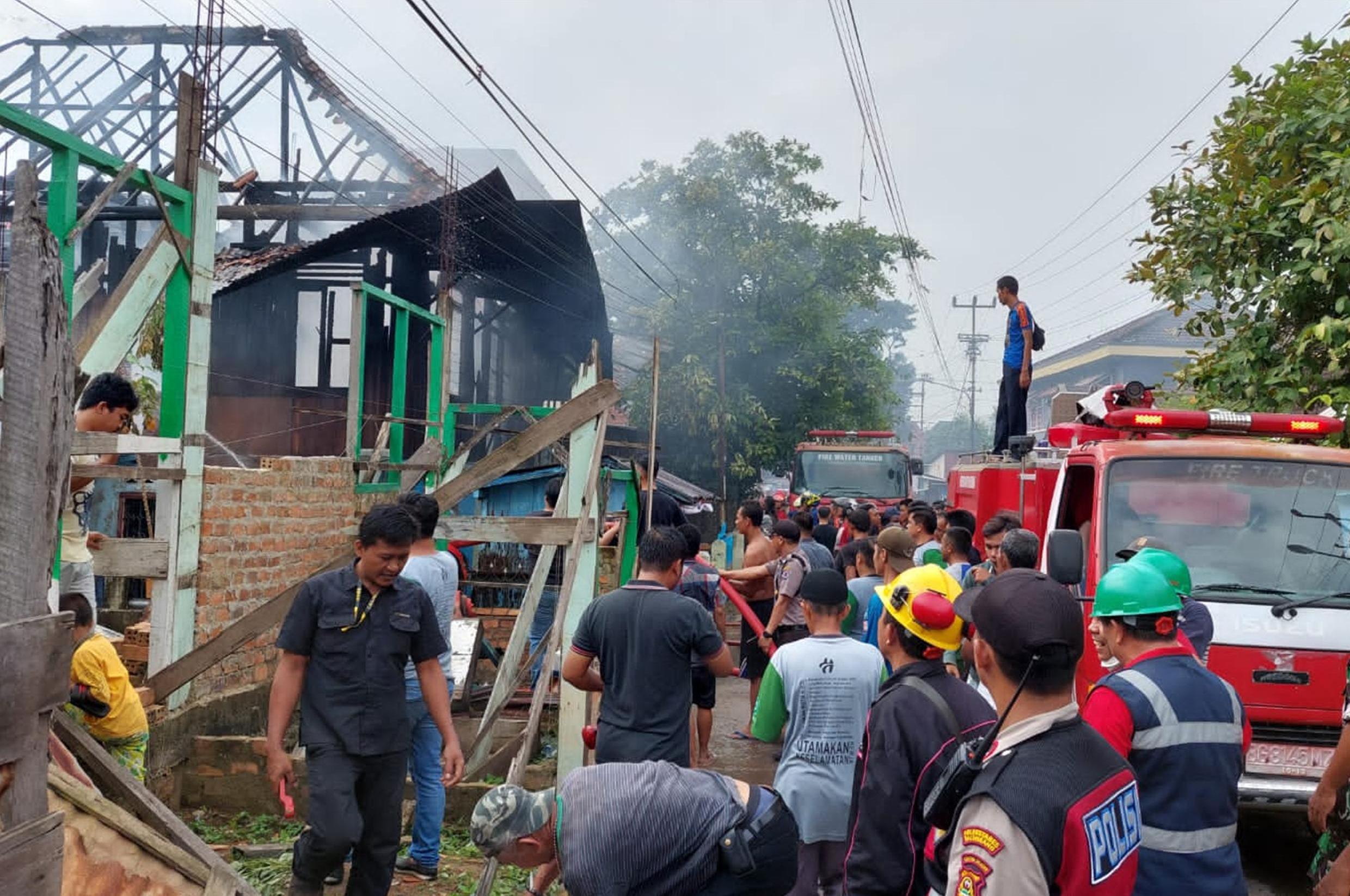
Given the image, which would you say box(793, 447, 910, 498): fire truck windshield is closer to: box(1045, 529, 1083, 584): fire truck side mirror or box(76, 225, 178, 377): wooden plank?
box(1045, 529, 1083, 584): fire truck side mirror

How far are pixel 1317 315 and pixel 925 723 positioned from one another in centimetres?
770

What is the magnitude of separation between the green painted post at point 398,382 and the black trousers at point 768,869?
8.82 metres

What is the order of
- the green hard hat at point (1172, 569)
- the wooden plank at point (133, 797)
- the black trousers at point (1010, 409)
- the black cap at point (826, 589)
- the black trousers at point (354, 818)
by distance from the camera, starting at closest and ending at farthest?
1. the wooden plank at point (133, 797)
2. the green hard hat at point (1172, 569)
3. the black cap at point (826, 589)
4. the black trousers at point (354, 818)
5. the black trousers at point (1010, 409)

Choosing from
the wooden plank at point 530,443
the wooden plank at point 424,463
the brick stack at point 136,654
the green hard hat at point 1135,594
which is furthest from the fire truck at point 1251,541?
the wooden plank at point 424,463

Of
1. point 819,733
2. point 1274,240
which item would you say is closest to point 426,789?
point 819,733

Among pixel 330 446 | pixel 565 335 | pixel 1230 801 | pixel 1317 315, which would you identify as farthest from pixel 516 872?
pixel 565 335

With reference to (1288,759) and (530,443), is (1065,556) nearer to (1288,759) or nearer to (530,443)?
(1288,759)

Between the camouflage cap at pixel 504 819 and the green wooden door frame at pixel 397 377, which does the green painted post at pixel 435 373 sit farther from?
the camouflage cap at pixel 504 819

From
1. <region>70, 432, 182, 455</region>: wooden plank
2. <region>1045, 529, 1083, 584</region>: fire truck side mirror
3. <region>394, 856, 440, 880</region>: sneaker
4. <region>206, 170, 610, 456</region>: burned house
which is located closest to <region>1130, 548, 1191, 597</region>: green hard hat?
<region>1045, 529, 1083, 584</region>: fire truck side mirror

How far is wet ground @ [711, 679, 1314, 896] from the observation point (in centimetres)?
630

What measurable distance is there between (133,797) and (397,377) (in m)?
8.00

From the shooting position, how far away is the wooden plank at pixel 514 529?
22.3 feet

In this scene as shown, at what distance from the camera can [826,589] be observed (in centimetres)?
444

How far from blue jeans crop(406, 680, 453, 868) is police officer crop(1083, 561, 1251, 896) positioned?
3.55 m
